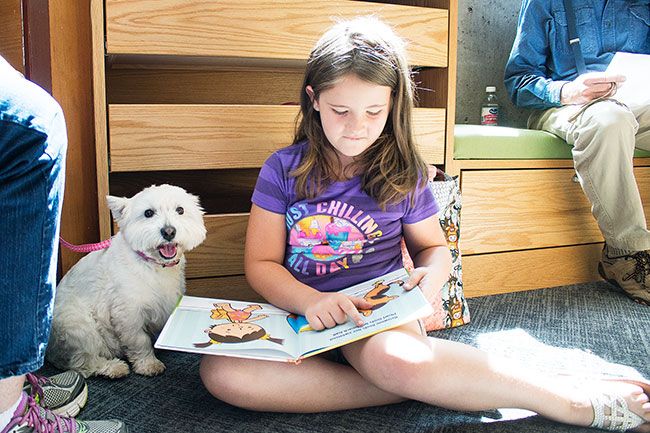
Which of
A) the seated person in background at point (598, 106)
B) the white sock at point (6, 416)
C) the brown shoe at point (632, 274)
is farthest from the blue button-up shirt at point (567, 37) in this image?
the white sock at point (6, 416)

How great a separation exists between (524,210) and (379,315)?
37.6 inches

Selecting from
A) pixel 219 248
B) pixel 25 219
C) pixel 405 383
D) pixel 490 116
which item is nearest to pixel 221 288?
pixel 219 248

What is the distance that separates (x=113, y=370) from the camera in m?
1.17

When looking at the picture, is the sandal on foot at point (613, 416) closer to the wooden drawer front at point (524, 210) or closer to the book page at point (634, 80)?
the wooden drawer front at point (524, 210)

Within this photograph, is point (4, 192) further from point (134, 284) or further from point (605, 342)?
point (605, 342)

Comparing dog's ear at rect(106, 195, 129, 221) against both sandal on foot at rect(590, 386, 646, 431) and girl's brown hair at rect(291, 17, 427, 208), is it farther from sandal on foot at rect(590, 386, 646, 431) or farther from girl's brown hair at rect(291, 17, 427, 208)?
sandal on foot at rect(590, 386, 646, 431)

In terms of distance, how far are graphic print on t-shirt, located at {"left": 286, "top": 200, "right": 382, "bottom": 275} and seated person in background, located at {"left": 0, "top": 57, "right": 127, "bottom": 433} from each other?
538 millimetres

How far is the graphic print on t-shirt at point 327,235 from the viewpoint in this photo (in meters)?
1.17

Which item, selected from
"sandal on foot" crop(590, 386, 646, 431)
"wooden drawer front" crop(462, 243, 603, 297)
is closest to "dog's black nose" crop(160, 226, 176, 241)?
"sandal on foot" crop(590, 386, 646, 431)

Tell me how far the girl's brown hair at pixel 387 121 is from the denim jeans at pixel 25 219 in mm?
537

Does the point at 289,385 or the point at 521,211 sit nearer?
the point at 289,385

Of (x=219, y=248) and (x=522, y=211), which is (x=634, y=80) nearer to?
(x=522, y=211)

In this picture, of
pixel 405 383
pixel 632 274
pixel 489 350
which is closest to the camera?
pixel 405 383

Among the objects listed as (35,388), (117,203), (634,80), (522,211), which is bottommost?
(35,388)
